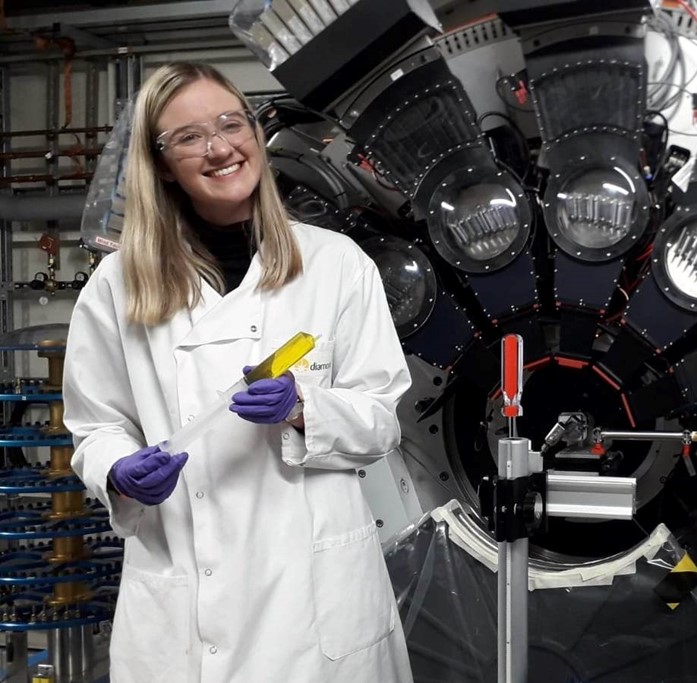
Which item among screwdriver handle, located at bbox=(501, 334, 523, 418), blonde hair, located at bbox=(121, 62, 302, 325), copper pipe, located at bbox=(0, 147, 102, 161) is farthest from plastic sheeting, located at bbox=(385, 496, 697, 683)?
copper pipe, located at bbox=(0, 147, 102, 161)

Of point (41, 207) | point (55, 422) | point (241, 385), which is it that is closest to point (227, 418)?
point (241, 385)

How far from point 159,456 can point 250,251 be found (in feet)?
1.46

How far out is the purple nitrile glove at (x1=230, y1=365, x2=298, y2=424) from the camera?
1492 mm

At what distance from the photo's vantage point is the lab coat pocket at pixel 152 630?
162 cm

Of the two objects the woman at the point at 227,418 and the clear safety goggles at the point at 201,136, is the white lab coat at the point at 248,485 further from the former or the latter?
the clear safety goggles at the point at 201,136

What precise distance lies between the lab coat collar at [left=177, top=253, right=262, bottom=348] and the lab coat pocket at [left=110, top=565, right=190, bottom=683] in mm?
409

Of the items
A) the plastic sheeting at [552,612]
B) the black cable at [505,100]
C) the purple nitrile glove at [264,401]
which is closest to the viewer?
the purple nitrile glove at [264,401]

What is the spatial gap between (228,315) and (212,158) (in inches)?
10.8

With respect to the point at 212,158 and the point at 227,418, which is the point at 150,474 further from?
the point at 212,158

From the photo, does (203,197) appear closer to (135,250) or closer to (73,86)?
(135,250)

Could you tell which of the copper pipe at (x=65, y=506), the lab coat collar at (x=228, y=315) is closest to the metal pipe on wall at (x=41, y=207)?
the copper pipe at (x=65, y=506)

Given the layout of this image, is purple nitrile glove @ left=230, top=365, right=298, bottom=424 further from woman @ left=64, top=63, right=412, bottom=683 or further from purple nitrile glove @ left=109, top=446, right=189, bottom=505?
purple nitrile glove @ left=109, top=446, right=189, bottom=505

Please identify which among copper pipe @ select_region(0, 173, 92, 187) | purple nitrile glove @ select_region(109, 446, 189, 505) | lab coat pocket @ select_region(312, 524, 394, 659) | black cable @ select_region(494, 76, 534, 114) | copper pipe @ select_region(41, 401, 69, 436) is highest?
copper pipe @ select_region(0, 173, 92, 187)

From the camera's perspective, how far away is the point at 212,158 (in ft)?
5.49
